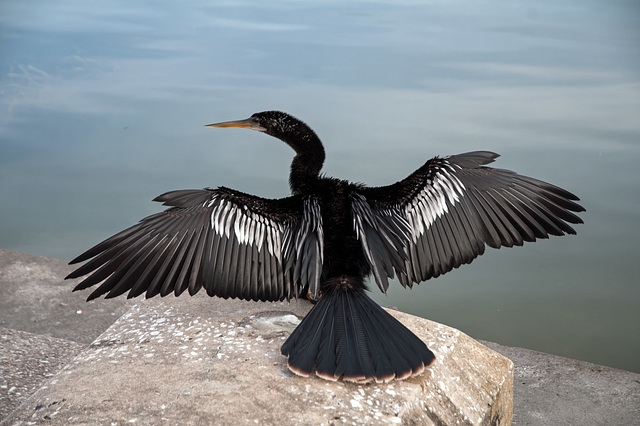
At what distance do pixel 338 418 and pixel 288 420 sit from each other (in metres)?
0.18

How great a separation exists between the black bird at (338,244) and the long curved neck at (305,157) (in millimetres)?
17

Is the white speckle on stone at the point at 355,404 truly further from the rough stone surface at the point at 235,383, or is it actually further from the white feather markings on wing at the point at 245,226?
the white feather markings on wing at the point at 245,226

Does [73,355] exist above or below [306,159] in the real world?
below

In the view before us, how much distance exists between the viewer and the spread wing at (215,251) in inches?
106

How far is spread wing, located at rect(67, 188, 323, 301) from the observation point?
8.80 ft

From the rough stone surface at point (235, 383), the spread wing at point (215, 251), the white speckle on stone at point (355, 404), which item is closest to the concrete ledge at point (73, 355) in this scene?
the rough stone surface at point (235, 383)

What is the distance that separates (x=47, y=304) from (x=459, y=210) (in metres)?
3.36

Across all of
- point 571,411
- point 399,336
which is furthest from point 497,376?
point 571,411

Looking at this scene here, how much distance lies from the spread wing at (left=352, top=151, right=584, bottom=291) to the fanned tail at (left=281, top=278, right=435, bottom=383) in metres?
0.51

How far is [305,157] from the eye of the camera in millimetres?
3428

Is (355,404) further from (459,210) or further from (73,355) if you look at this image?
(73,355)

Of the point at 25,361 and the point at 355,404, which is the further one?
the point at 25,361

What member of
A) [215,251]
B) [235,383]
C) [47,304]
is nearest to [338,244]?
[215,251]

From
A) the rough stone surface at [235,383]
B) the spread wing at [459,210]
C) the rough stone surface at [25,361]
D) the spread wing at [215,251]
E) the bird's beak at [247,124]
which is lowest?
the rough stone surface at [25,361]
